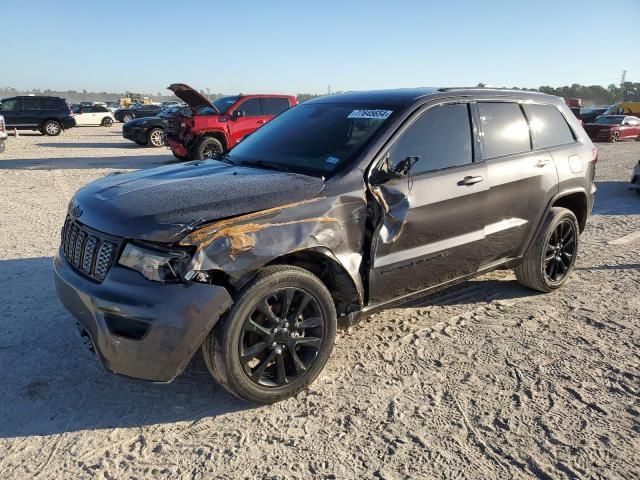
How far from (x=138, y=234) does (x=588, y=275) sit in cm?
451

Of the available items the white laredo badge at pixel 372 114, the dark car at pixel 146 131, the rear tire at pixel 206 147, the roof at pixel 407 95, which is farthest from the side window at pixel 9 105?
the white laredo badge at pixel 372 114

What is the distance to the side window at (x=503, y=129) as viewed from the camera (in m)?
4.05

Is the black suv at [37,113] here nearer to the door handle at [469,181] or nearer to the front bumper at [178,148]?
the front bumper at [178,148]

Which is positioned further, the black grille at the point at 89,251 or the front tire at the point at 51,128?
the front tire at the point at 51,128

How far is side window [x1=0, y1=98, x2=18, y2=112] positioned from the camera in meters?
22.5

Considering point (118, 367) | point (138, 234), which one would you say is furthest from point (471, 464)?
point (138, 234)

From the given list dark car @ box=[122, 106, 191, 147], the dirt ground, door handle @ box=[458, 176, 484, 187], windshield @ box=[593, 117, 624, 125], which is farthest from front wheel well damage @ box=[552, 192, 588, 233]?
windshield @ box=[593, 117, 624, 125]

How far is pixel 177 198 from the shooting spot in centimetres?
285

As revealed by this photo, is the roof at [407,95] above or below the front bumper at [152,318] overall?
above

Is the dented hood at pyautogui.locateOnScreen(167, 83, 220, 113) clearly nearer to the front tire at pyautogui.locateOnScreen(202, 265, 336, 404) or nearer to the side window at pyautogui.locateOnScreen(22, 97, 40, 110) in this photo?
the front tire at pyautogui.locateOnScreen(202, 265, 336, 404)

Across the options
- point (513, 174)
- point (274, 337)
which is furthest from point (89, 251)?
point (513, 174)

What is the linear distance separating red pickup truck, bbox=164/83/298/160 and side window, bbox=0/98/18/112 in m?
13.5

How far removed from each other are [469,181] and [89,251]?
Answer: 2.62 meters

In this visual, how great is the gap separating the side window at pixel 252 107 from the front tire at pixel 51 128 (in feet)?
46.4
